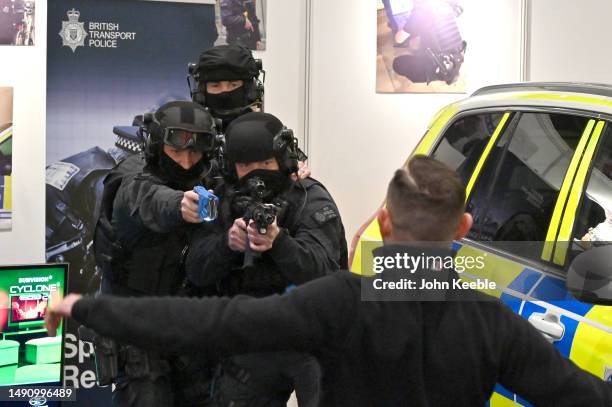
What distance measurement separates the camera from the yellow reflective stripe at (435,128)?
3418 mm

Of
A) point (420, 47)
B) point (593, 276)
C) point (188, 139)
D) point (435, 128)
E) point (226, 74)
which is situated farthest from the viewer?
point (420, 47)

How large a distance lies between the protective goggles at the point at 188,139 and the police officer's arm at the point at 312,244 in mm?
375

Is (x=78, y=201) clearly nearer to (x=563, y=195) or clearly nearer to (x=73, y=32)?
(x=73, y=32)

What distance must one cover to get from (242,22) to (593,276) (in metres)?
3.60

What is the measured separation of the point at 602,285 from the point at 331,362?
0.61 m

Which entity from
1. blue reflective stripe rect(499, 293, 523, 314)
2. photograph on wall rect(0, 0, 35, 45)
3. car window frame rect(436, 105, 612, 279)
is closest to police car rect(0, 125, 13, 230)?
photograph on wall rect(0, 0, 35, 45)

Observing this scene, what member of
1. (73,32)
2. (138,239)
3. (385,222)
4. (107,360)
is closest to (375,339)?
(385,222)

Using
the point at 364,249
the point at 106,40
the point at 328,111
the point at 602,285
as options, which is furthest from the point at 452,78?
the point at 602,285

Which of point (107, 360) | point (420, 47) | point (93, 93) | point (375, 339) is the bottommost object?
point (107, 360)

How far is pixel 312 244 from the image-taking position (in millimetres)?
2975

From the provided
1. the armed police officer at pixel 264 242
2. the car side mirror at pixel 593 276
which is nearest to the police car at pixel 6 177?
the armed police officer at pixel 264 242

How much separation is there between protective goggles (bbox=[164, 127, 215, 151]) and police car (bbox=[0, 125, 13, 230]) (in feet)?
7.06

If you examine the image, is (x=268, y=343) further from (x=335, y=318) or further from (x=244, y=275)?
(x=244, y=275)

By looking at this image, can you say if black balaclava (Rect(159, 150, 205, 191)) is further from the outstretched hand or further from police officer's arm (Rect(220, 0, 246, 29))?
police officer's arm (Rect(220, 0, 246, 29))
